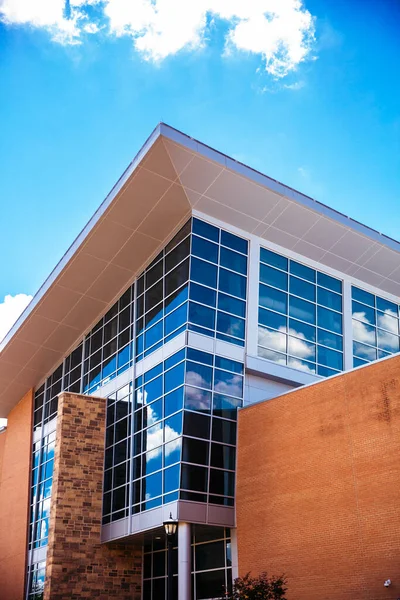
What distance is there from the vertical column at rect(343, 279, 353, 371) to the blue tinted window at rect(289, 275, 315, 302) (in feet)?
5.56

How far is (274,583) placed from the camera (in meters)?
18.7

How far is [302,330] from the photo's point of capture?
88.6ft

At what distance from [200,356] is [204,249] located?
4022mm

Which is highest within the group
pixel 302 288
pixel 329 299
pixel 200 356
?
pixel 302 288

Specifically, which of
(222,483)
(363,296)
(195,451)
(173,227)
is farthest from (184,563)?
(363,296)

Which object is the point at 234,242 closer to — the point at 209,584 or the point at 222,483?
the point at 222,483

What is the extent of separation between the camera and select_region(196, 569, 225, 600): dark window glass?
2328 cm

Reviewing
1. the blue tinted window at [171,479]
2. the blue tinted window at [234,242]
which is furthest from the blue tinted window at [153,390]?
the blue tinted window at [234,242]

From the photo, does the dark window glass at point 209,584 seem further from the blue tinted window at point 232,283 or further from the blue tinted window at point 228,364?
the blue tinted window at point 232,283

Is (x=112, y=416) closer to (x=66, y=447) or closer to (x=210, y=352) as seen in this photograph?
(x=66, y=447)

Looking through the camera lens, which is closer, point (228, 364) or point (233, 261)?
point (228, 364)

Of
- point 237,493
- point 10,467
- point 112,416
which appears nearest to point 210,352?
point 237,493

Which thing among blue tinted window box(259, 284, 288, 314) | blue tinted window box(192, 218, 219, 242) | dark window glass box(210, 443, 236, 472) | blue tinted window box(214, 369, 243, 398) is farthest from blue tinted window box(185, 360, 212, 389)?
blue tinted window box(192, 218, 219, 242)

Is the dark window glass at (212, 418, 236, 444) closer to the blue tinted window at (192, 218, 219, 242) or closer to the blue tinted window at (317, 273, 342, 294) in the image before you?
the blue tinted window at (192, 218, 219, 242)
